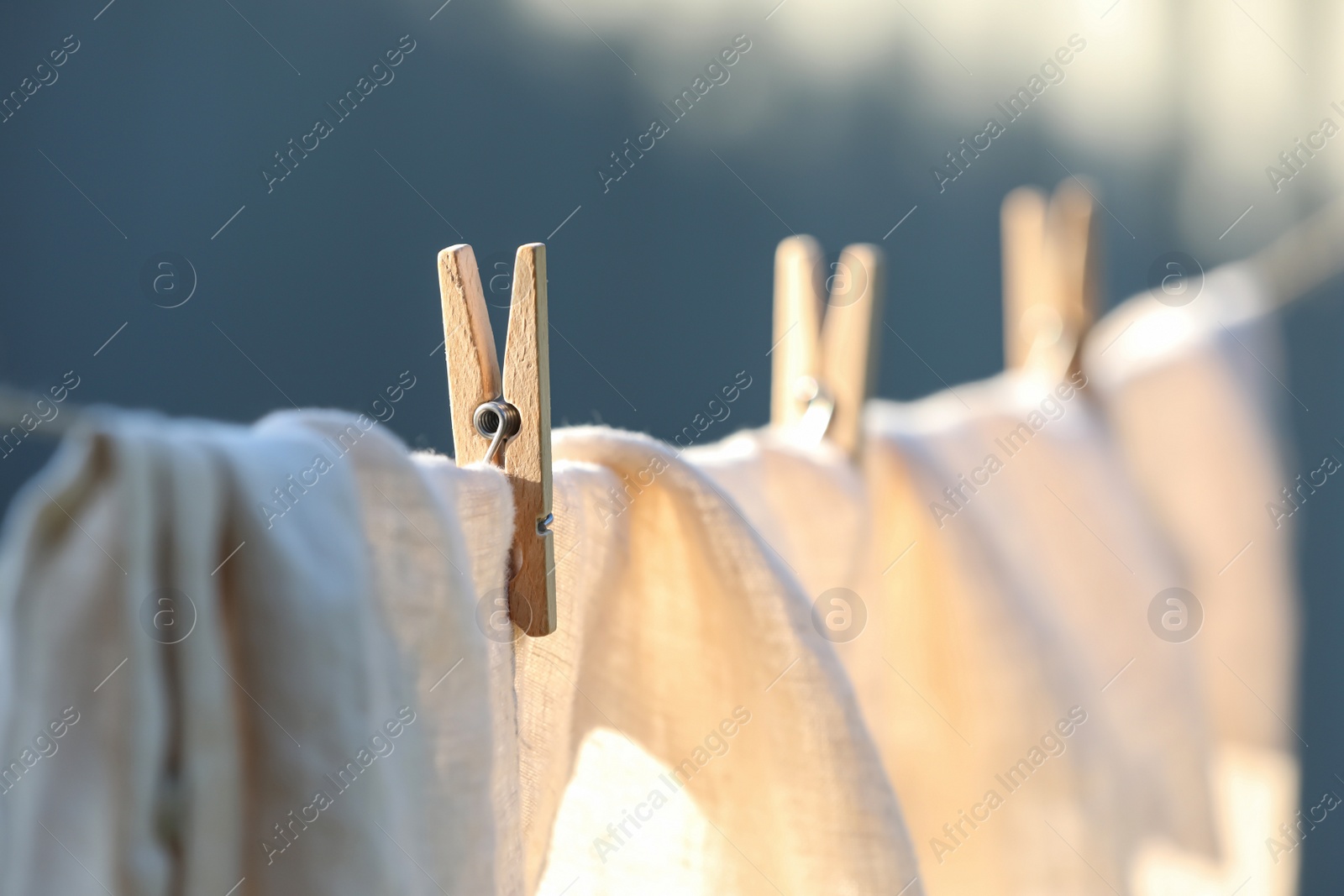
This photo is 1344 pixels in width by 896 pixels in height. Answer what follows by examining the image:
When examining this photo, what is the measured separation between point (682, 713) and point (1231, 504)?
49 centimetres

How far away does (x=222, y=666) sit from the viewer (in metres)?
0.25

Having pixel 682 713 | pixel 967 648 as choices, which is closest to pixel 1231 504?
pixel 967 648

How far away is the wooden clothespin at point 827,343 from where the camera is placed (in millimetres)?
513

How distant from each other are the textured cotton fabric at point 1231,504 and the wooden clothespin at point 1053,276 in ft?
0.09

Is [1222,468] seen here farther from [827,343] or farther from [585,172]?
[585,172]

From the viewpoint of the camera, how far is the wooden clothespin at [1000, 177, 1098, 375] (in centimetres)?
66

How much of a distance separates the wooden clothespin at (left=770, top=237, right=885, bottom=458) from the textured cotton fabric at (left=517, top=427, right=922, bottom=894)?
13cm

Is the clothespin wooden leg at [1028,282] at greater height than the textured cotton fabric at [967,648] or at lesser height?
greater

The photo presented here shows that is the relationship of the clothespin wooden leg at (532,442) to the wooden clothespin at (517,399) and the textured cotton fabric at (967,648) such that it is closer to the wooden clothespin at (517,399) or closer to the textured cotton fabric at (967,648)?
the wooden clothespin at (517,399)

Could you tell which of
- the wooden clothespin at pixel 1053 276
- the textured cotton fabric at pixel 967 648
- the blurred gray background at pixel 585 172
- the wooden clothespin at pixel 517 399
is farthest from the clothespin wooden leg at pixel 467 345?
the blurred gray background at pixel 585 172

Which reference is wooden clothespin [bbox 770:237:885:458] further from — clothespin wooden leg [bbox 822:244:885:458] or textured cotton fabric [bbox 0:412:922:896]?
textured cotton fabric [bbox 0:412:922:896]

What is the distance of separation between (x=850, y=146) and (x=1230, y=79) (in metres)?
0.60

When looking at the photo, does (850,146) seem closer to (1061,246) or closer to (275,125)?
(275,125)

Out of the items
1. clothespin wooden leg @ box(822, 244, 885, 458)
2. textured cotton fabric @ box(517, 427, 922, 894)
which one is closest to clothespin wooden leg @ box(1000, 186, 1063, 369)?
clothespin wooden leg @ box(822, 244, 885, 458)
